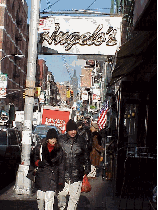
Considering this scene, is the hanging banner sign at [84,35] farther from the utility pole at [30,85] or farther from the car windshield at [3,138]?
the car windshield at [3,138]

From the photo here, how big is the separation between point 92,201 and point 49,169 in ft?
9.62

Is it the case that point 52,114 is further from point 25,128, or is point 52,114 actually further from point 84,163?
point 84,163

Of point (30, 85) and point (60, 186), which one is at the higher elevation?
point (30, 85)

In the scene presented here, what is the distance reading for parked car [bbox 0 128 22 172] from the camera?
12.9 m

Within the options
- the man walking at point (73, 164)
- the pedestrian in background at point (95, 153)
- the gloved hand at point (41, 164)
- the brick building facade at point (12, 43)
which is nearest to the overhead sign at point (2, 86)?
the brick building facade at point (12, 43)

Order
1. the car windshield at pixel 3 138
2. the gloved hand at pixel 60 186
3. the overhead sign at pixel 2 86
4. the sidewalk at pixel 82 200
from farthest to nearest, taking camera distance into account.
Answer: the overhead sign at pixel 2 86
the car windshield at pixel 3 138
the sidewalk at pixel 82 200
the gloved hand at pixel 60 186

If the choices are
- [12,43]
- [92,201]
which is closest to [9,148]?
[92,201]

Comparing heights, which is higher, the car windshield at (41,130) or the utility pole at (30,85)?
the utility pole at (30,85)

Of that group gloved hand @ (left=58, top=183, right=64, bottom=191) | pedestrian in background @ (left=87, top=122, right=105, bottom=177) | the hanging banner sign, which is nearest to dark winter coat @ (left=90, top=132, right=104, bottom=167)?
pedestrian in background @ (left=87, top=122, right=105, bottom=177)

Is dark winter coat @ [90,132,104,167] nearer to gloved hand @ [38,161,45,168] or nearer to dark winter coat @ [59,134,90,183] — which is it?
dark winter coat @ [59,134,90,183]

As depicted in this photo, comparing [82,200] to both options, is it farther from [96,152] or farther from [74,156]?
[96,152]

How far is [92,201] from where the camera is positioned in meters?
9.84


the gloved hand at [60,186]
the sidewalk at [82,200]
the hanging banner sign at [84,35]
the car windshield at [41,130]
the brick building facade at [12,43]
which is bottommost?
the sidewalk at [82,200]

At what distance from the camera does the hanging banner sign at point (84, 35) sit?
14477 mm
